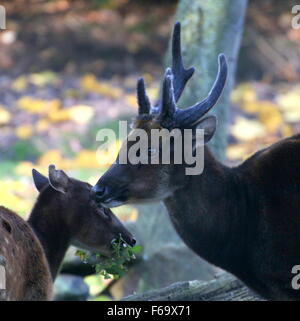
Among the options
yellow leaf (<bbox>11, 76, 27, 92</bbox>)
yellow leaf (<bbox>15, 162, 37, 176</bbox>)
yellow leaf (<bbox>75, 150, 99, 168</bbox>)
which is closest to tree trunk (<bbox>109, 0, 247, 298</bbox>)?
yellow leaf (<bbox>75, 150, 99, 168</bbox>)

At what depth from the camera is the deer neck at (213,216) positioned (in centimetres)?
638

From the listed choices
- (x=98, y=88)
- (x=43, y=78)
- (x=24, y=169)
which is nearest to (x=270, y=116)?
(x=98, y=88)

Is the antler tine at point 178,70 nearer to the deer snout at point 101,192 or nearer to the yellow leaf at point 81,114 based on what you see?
the deer snout at point 101,192

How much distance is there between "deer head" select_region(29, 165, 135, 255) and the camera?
21.2 ft

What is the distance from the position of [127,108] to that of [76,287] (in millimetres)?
5390

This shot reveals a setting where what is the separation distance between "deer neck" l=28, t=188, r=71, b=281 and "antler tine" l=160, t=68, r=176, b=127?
1117 mm

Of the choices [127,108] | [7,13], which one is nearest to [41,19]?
[7,13]

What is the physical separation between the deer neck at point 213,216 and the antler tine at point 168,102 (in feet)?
1.57

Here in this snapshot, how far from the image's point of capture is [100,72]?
14930 millimetres

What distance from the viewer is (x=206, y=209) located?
6.41 metres

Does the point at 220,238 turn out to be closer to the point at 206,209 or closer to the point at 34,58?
the point at 206,209

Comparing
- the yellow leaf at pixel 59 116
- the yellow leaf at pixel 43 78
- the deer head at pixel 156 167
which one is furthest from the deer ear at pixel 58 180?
the yellow leaf at pixel 43 78

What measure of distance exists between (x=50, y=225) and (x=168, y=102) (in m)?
1.40
